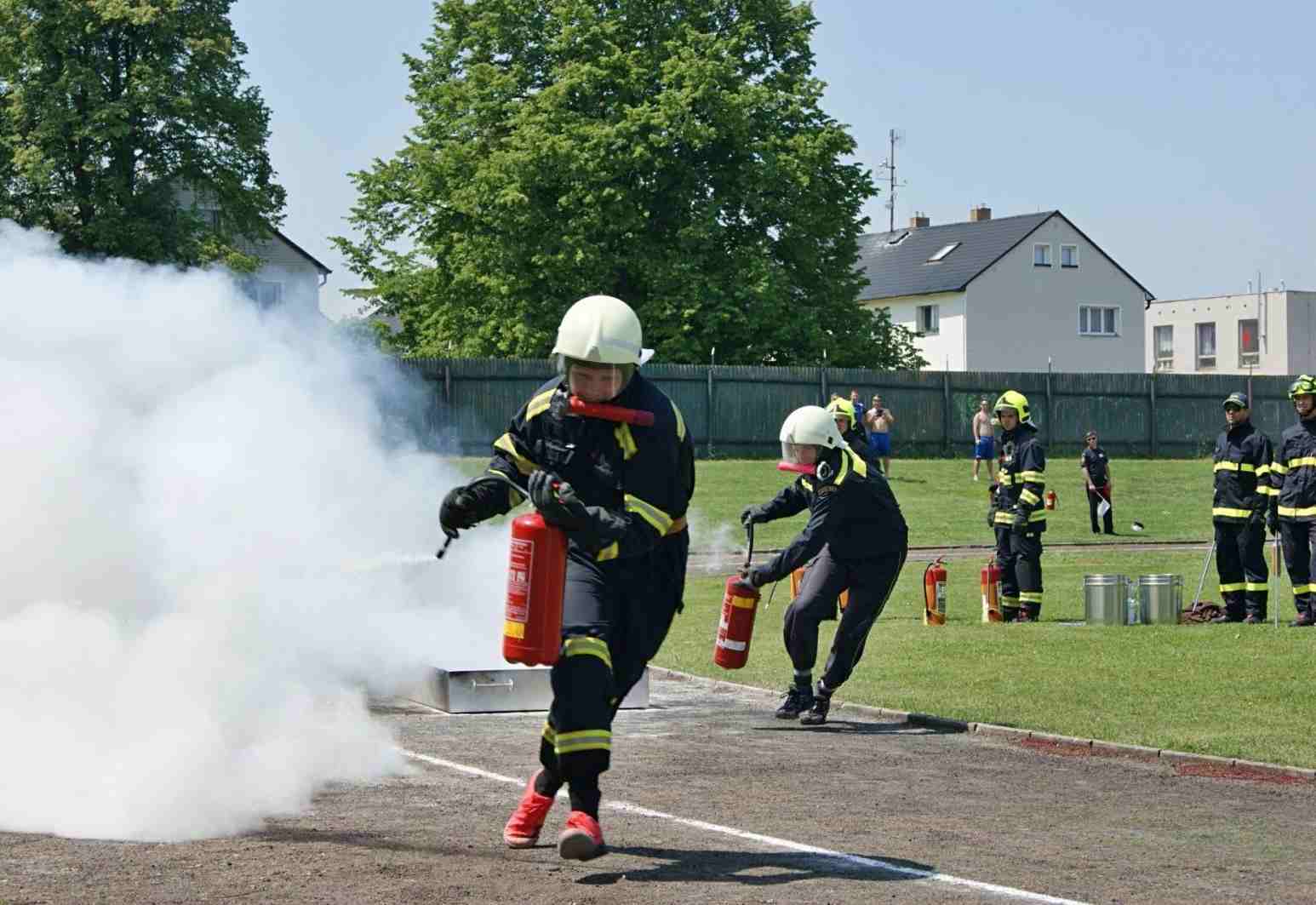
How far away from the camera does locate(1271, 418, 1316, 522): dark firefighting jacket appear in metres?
16.6

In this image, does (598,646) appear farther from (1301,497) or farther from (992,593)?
(992,593)

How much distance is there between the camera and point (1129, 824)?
27.4 feet

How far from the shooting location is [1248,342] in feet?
290

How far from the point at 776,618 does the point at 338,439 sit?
27.7 feet

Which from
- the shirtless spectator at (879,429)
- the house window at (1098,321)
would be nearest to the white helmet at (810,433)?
the shirtless spectator at (879,429)

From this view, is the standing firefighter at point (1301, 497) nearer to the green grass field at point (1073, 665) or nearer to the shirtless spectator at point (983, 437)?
the green grass field at point (1073, 665)

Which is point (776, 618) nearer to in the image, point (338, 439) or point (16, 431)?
point (338, 439)

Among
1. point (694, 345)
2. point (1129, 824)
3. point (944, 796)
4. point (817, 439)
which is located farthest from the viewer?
point (694, 345)

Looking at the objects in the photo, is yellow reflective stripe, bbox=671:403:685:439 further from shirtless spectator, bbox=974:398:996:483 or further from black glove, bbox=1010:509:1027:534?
shirtless spectator, bbox=974:398:996:483

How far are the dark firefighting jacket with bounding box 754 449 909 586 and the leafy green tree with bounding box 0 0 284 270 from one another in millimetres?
33273

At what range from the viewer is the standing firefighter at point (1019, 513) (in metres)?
17.7

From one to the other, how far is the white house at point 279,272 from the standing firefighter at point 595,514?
195 inches

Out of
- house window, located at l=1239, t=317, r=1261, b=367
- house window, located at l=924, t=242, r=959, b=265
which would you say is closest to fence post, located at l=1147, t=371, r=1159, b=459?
house window, located at l=924, t=242, r=959, b=265

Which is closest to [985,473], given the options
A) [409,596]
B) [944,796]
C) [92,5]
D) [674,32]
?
[674,32]
